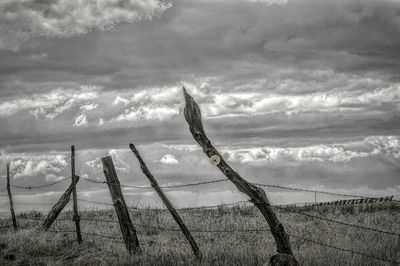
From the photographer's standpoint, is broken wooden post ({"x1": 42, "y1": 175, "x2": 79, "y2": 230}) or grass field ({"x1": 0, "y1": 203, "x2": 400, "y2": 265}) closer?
grass field ({"x1": 0, "y1": 203, "x2": 400, "y2": 265})

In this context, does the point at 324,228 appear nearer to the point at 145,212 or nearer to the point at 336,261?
the point at 336,261

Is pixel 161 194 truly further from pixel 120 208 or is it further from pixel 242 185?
pixel 242 185

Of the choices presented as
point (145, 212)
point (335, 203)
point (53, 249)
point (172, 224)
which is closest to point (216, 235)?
point (172, 224)

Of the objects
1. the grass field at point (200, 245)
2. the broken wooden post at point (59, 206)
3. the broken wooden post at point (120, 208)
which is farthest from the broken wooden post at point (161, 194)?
the broken wooden post at point (59, 206)

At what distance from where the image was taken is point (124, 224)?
1033 cm

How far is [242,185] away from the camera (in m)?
7.54

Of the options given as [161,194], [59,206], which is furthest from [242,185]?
[59,206]

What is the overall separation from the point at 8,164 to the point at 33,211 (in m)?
6.60

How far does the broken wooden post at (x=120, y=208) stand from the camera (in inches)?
403

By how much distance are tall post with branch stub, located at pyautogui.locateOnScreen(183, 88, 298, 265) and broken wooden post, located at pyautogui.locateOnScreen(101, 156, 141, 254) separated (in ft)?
10.8

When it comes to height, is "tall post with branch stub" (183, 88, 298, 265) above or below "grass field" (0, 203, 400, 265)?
above

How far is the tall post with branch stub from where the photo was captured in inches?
292

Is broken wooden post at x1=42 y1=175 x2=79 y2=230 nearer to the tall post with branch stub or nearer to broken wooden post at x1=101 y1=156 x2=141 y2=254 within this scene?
broken wooden post at x1=101 y1=156 x2=141 y2=254

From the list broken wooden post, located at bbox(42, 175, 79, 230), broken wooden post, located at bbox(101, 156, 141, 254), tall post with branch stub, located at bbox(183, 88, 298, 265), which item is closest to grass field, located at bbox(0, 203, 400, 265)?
broken wooden post, located at bbox(101, 156, 141, 254)
